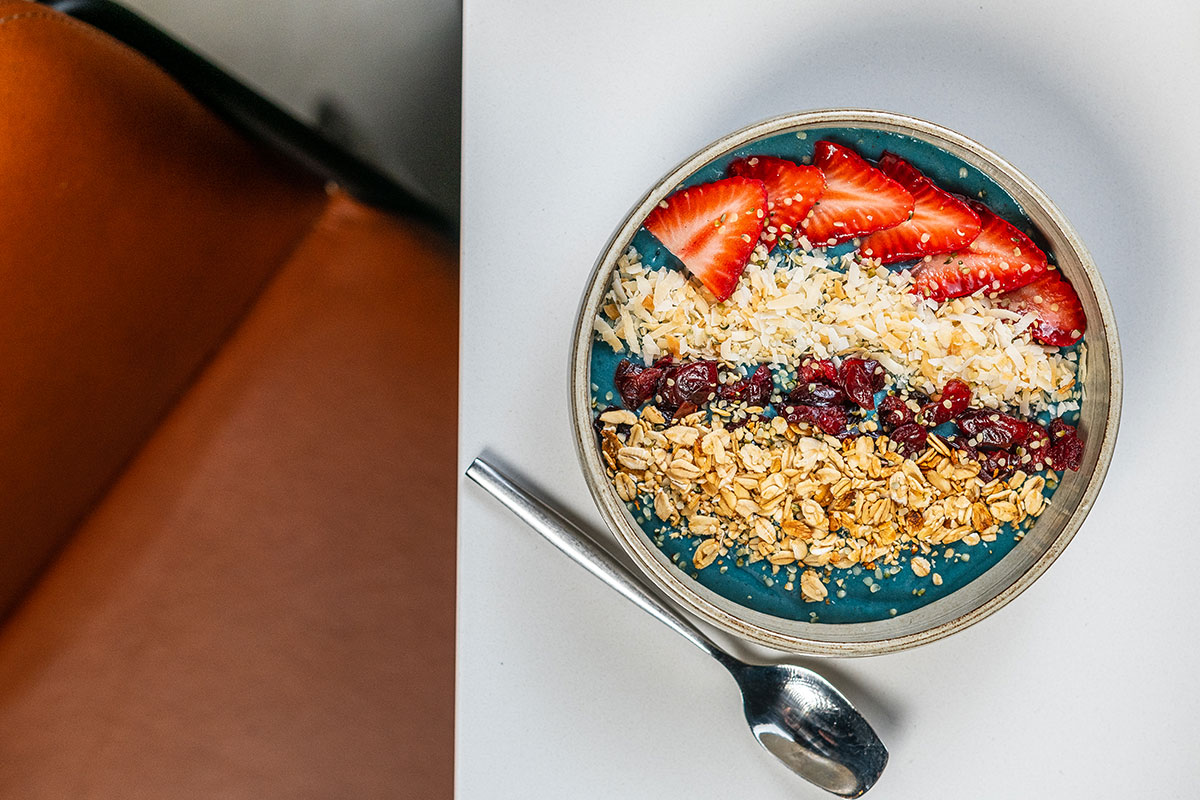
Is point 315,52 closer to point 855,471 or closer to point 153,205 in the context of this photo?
point 153,205

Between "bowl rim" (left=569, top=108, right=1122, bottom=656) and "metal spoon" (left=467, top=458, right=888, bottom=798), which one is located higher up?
"bowl rim" (left=569, top=108, right=1122, bottom=656)

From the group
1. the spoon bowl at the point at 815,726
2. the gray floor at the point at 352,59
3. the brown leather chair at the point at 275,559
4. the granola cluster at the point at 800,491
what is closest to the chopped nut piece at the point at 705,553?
the granola cluster at the point at 800,491

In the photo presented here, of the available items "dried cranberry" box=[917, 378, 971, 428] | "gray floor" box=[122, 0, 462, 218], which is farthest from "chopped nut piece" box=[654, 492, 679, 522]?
"gray floor" box=[122, 0, 462, 218]

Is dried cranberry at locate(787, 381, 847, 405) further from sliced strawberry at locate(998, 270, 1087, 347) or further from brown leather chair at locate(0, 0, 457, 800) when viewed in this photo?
brown leather chair at locate(0, 0, 457, 800)

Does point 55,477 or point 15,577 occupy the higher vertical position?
point 55,477

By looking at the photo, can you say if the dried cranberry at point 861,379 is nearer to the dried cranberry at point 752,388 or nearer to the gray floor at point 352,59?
the dried cranberry at point 752,388

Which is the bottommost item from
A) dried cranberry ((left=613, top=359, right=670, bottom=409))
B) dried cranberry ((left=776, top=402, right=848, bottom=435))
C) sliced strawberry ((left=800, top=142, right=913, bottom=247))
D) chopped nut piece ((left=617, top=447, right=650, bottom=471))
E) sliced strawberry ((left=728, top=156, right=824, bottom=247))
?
chopped nut piece ((left=617, top=447, right=650, bottom=471))

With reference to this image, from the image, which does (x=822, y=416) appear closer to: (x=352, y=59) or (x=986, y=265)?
(x=986, y=265)

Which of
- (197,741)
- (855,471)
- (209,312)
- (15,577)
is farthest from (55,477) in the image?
(855,471)
